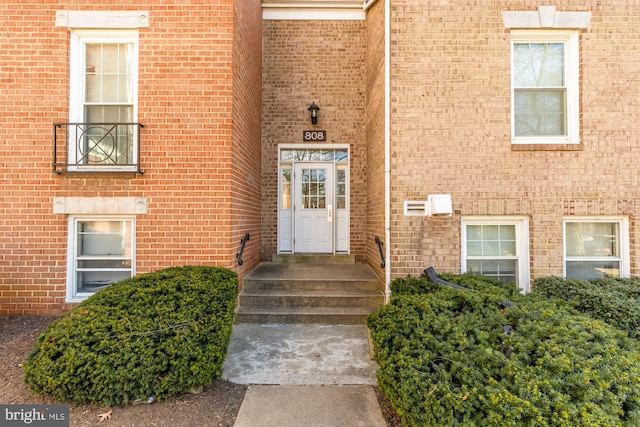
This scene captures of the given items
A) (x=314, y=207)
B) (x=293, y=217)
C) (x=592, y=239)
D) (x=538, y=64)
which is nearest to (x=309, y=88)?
(x=314, y=207)

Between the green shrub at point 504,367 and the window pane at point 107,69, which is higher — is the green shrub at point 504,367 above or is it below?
below

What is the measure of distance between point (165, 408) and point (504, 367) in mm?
2676

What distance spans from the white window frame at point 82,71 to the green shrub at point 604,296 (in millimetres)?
6002

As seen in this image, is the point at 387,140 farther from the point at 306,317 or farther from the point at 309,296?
the point at 306,317

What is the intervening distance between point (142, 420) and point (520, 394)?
109 inches

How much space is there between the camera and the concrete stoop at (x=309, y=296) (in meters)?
4.30

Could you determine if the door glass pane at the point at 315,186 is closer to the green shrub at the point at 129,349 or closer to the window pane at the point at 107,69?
the window pane at the point at 107,69

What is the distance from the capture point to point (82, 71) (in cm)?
435

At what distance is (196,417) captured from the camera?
2459mm

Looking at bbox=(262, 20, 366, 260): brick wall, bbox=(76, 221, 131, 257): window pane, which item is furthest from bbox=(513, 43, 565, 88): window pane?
bbox=(76, 221, 131, 257): window pane

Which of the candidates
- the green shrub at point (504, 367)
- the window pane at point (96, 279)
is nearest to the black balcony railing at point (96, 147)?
the window pane at point (96, 279)

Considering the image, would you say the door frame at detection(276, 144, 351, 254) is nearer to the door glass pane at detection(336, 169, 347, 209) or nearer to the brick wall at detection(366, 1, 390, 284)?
the door glass pane at detection(336, 169, 347, 209)

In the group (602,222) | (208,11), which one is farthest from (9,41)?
(602,222)

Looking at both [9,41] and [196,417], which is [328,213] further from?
[9,41]
